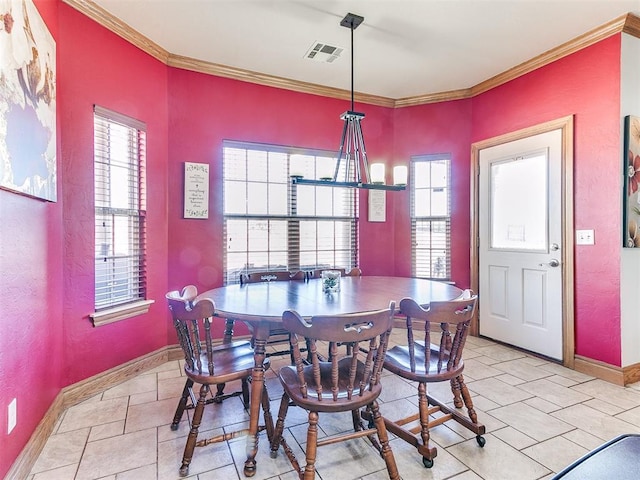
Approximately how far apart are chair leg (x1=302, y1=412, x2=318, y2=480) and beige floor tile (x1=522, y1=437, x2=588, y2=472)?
121 cm

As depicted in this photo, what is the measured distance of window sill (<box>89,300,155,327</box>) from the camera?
267 cm

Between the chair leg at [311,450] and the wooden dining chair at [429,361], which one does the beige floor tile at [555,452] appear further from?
the chair leg at [311,450]

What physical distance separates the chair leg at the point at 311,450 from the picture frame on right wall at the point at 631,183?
2.81m

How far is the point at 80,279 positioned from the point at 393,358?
2257 millimetres

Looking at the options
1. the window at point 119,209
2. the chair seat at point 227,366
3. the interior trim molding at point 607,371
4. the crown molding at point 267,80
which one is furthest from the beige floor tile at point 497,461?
the crown molding at point 267,80

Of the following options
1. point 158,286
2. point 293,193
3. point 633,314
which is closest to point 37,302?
point 158,286

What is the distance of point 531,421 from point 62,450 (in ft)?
9.12

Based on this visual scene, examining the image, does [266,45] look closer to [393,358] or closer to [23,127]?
[23,127]

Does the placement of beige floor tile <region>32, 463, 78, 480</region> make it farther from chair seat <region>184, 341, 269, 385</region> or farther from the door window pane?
the door window pane

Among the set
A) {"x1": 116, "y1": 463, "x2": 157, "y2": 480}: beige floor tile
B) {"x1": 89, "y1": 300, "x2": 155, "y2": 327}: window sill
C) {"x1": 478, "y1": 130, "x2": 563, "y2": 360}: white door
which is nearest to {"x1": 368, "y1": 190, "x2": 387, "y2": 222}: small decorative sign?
{"x1": 478, "y1": 130, "x2": 563, "y2": 360}: white door

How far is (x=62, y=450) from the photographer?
197 cm

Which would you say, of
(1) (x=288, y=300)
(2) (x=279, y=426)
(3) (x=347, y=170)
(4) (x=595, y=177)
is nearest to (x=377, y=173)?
(3) (x=347, y=170)

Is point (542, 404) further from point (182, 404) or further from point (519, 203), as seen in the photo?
point (182, 404)

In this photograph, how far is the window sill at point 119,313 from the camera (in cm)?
267
